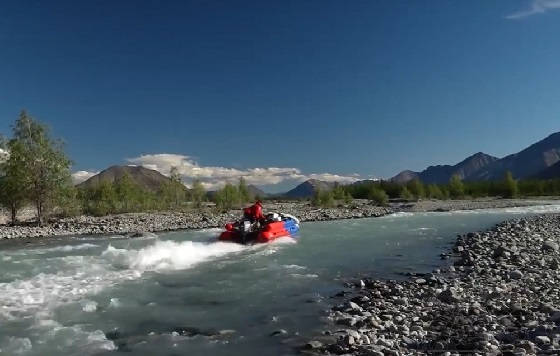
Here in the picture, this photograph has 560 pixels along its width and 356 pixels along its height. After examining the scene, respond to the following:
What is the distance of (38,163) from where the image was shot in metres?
52.9

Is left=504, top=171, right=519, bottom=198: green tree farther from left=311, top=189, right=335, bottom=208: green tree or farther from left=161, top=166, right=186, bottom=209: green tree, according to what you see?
left=161, top=166, right=186, bottom=209: green tree

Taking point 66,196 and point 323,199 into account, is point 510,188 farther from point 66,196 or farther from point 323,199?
point 66,196

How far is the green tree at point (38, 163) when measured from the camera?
52.4 meters

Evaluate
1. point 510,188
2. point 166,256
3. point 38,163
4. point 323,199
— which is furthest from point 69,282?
point 510,188

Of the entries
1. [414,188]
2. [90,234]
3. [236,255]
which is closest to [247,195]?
[414,188]

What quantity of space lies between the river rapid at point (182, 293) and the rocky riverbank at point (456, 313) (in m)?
1.11

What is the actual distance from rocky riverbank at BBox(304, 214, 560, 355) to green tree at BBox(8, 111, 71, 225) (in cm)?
4599

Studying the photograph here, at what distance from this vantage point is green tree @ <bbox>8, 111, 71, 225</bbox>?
52.4 meters

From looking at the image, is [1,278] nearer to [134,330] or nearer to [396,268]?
[134,330]

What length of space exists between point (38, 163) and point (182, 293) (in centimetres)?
4367

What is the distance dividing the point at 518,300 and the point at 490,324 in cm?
267

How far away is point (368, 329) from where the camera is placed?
10.9 m

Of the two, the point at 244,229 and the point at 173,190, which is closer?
the point at 244,229

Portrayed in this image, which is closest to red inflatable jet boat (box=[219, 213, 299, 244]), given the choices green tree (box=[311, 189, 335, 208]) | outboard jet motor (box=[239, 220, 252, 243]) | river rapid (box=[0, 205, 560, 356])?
outboard jet motor (box=[239, 220, 252, 243])
